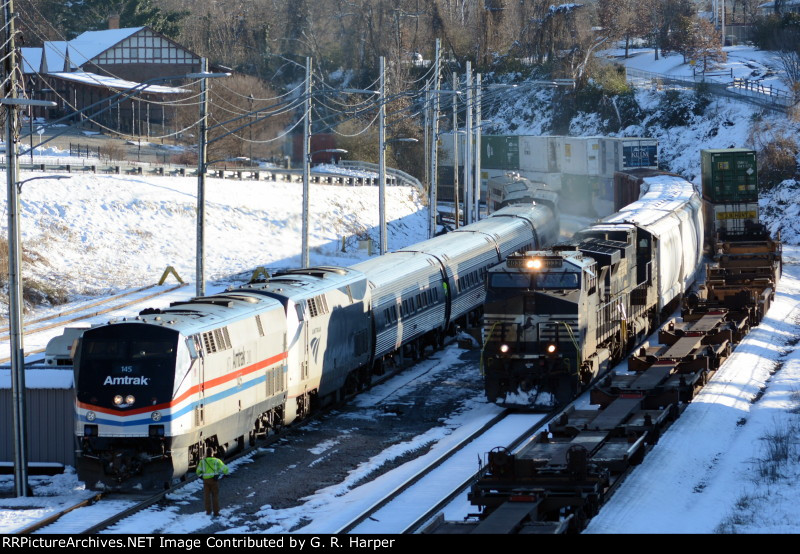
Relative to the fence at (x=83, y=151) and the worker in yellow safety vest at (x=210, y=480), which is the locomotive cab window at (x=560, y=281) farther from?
the fence at (x=83, y=151)

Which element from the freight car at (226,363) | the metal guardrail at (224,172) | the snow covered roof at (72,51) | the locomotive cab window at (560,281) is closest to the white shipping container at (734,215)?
the freight car at (226,363)

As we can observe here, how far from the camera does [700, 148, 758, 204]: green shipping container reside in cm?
5575

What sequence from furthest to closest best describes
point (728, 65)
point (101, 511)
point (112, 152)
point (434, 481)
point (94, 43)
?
point (728, 65), point (94, 43), point (112, 152), point (434, 481), point (101, 511)

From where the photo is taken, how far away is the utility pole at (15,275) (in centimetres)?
2325

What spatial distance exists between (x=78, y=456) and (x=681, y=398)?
14063 millimetres

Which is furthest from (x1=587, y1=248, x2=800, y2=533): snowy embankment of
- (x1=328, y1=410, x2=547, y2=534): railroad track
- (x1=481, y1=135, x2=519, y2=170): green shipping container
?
(x1=481, y1=135, x2=519, y2=170): green shipping container

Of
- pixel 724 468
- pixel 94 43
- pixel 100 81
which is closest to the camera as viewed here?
pixel 724 468

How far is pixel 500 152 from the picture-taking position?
310 feet

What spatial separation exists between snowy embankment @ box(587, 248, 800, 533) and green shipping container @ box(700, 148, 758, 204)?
73.4 ft

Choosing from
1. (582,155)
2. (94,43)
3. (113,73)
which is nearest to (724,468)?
(582,155)

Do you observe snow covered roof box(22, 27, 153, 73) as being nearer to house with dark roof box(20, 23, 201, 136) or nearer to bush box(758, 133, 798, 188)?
house with dark roof box(20, 23, 201, 136)

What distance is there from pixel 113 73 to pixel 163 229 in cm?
5057

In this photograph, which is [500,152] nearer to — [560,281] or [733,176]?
[733,176]

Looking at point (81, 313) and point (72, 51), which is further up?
point (72, 51)
